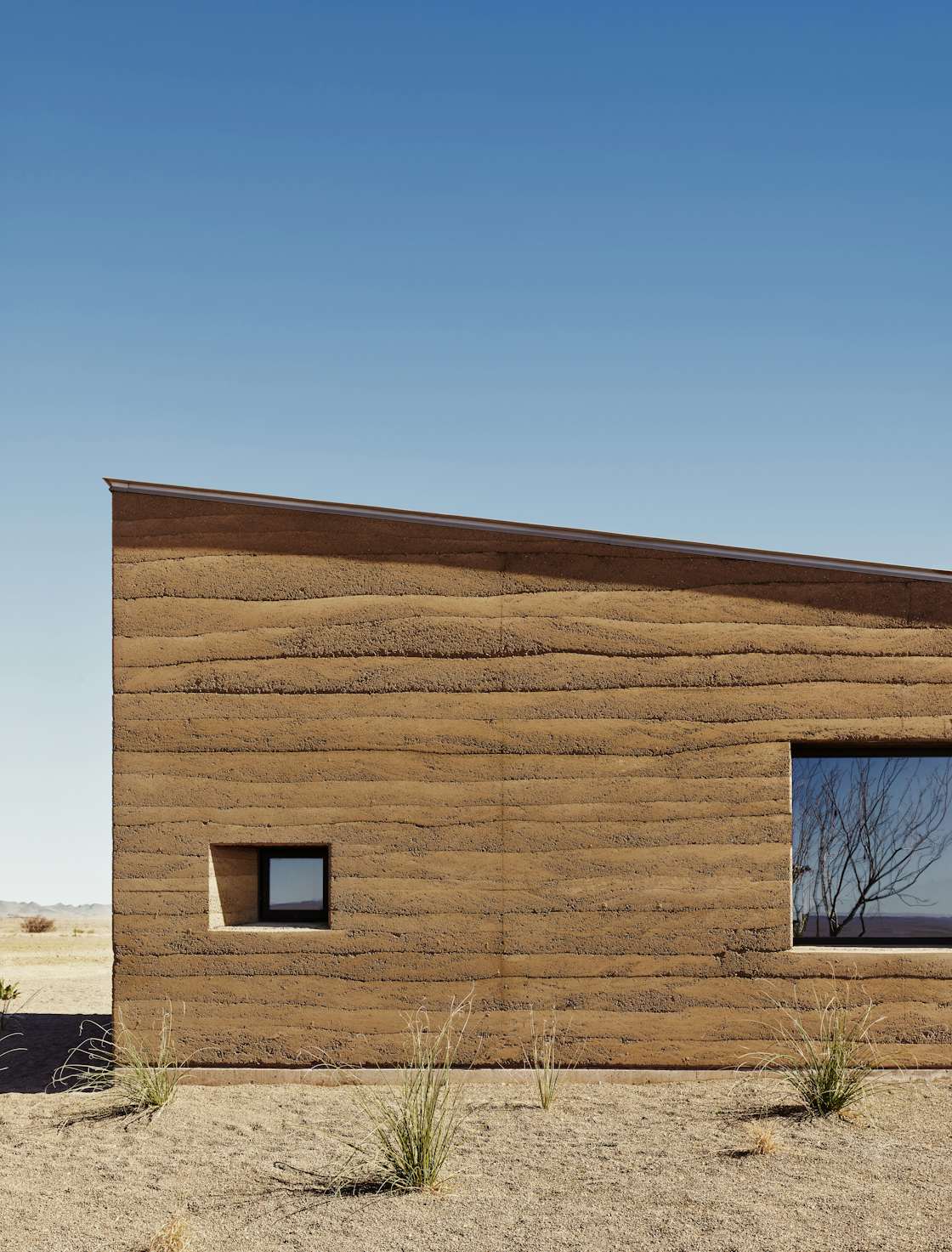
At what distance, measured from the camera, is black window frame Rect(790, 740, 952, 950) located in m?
6.55

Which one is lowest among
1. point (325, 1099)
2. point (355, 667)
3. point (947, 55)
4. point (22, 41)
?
point (325, 1099)

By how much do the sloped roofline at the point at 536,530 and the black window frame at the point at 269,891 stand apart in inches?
84.7

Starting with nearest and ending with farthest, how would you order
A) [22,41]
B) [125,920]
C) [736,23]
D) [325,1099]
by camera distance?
[325,1099], [125,920], [736,23], [22,41]

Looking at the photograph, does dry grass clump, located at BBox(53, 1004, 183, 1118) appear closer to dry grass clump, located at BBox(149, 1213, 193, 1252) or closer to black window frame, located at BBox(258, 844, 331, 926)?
black window frame, located at BBox(258, 844, 331, 926)

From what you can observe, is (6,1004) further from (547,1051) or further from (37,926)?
(37,926)

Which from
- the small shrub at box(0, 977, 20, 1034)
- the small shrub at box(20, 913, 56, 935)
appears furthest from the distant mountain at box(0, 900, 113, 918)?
the small shrub at box(0, 977, 20, 1034)

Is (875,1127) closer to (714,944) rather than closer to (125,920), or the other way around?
(714,944)

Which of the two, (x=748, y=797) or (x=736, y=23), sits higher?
(x=736, y=23)

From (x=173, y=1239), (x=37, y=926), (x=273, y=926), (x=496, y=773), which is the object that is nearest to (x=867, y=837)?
(x=496, y=773)

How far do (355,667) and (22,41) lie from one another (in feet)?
18.9

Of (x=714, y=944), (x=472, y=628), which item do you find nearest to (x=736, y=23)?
(x=472, y=628)

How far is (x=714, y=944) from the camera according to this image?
6324mm

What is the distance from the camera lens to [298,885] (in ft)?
22.7

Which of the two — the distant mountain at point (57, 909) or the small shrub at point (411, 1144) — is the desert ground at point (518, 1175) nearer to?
the small shrub at point (411, 1144)
